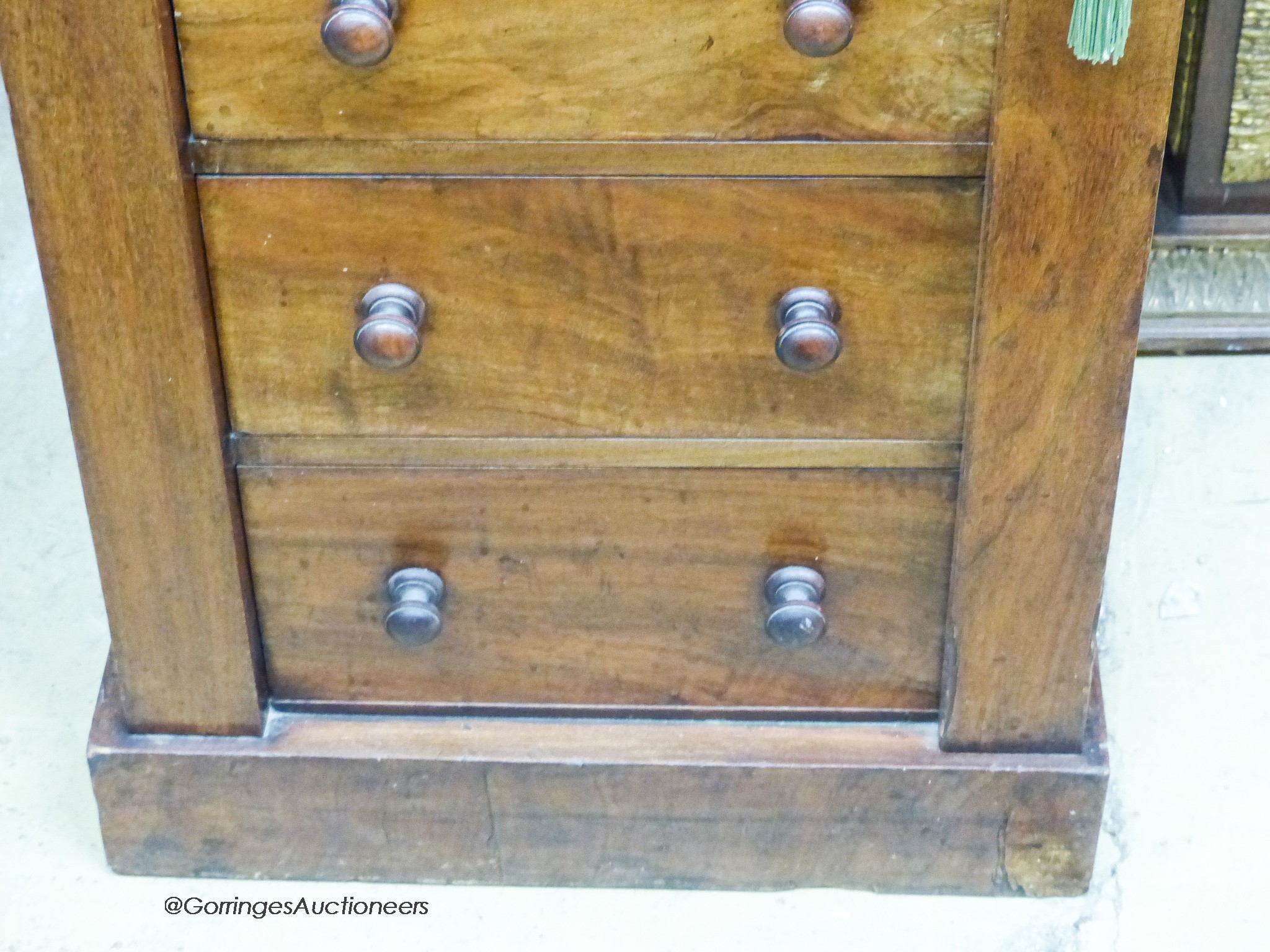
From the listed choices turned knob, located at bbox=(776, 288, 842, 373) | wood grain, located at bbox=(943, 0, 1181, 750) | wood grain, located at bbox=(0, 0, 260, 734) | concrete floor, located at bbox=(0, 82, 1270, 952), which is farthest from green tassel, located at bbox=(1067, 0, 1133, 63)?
concrete floor, located at bbox=(0, 82, 1270, 952)

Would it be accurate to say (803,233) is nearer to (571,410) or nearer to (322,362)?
(571,410)

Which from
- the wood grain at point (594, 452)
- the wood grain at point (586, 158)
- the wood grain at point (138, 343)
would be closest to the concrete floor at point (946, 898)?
the wood grain at point (138, 343)

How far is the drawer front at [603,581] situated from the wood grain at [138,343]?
4 cm

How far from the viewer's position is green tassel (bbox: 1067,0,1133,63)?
83cm

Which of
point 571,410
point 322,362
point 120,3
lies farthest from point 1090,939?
point 120,3

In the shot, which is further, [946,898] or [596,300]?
[946,898]

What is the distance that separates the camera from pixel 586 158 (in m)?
0.92

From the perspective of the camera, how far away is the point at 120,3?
0.87 metres

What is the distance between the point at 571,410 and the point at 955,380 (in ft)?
0.79

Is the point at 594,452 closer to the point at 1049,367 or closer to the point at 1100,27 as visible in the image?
the point at 1049,367

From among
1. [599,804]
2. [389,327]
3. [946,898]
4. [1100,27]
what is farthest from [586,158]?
[946,898]

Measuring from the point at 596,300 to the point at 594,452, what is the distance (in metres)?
0.11

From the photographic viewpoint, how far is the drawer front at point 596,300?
93 centimetres

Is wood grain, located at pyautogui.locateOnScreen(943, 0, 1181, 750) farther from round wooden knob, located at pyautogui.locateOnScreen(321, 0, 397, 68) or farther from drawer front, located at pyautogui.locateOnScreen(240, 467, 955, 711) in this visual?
round wooden knob, located at pyautogui.locateOnScreen(321, 0, 397, 68)
